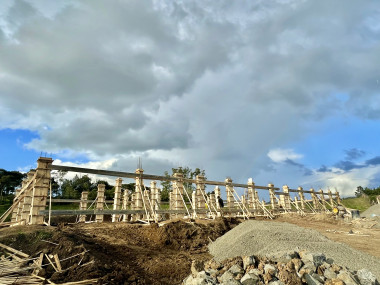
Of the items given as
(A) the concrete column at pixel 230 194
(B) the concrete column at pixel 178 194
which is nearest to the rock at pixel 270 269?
(B) the concrete column at pixel 178 194

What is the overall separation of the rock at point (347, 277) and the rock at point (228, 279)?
2.11 m

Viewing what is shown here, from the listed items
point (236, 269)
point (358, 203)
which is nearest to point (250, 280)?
point (236, 269)

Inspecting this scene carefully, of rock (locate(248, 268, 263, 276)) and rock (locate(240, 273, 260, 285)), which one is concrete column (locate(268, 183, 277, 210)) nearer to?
rock (locate(248, 268, 263, 276))

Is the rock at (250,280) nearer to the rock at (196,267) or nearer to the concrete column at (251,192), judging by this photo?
the rock at (196,267)

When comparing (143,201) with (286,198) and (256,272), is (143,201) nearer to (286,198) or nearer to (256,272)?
(256,272)

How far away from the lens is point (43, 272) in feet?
20.2

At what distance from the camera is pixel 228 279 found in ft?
18.5

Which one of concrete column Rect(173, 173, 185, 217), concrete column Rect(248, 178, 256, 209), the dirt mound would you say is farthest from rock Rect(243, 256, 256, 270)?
concrete column Rect(248, 178, 256, 209)

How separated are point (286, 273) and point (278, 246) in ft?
9.31

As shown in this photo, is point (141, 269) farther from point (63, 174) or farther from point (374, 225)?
point (63, 174)

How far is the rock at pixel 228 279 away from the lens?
546cm

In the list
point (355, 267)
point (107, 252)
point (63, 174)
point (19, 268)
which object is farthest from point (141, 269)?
point (63, 174)

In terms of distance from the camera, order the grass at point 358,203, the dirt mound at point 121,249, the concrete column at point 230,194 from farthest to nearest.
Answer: the grass at point 358,203 < the concrete column at point 230,194 < the dirt mound at point 121,249

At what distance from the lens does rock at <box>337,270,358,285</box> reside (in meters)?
5.17
